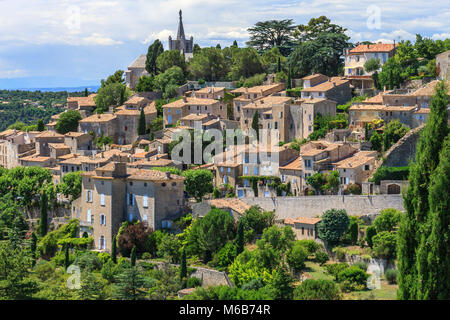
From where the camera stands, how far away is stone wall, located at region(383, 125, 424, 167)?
1710 inches

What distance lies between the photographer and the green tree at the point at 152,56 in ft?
245

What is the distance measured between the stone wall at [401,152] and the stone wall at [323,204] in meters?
5.02

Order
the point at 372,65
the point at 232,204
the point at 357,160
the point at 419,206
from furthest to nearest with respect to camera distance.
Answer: the point at 372,65 → the point at 357,160 → the point at 232,204 → the point at 419,206

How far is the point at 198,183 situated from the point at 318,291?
17.9 meters

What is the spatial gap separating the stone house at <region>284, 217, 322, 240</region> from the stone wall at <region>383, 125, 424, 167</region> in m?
7.46

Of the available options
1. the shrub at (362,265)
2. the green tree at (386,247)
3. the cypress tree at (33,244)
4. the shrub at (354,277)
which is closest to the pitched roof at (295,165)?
the green tree at (386,247)

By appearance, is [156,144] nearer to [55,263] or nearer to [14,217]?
[14,217]

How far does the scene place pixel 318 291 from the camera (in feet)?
97.2

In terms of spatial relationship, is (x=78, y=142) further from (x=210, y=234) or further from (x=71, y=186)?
(x=210, y=234)

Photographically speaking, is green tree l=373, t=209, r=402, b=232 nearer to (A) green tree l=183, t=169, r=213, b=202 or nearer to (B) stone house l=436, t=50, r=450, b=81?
(A) green tree l=183, t=169, r=213, b=202

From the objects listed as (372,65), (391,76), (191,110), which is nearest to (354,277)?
(391,76)

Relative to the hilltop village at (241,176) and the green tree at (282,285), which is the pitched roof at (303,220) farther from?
the green tree at (282,285)

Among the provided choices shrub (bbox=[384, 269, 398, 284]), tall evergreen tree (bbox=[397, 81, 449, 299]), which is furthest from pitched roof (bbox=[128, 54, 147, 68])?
tall evergreen tree (bbox=[397, 81, 449, 299])
